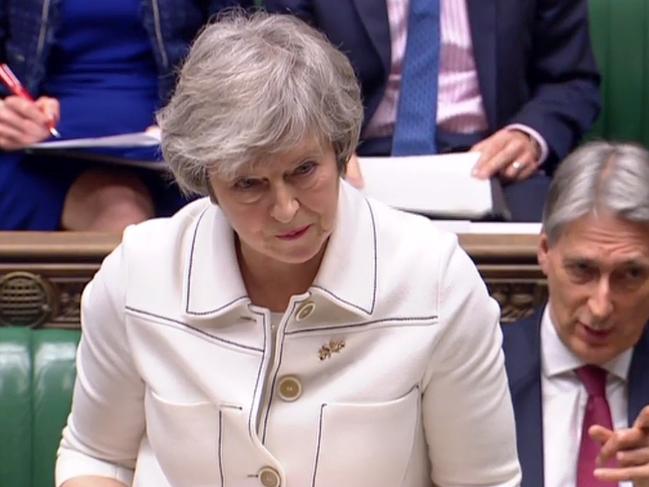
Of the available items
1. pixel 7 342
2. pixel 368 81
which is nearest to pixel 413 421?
pixel 7 342

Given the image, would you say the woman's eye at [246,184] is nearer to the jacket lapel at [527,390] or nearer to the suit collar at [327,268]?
the suit collar at [327,268]

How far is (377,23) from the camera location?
2.36 meters

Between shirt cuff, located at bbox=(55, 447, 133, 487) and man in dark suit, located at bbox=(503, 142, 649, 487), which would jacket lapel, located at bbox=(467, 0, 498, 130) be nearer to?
man in dark suit, located at bbox=(503, 142, 649, 487)

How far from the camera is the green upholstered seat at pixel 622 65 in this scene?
2816 millimetres

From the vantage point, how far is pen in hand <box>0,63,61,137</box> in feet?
7.30

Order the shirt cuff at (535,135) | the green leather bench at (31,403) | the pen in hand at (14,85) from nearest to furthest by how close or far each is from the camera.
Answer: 1. the green leather bench at (31,403)
2. the pen in hand at (14,85)
3. the shirt cuff at (535,135)

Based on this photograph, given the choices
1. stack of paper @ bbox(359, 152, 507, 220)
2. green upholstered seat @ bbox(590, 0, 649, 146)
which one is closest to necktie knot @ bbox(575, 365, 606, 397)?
stack of paper @ bbox(359, 152, 507, 220)

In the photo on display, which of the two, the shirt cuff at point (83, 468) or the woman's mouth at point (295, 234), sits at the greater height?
the woman's mouth at point (295, 234)

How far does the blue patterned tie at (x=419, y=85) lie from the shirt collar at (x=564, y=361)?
24.0 inches

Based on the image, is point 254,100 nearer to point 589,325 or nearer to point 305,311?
point 305,311

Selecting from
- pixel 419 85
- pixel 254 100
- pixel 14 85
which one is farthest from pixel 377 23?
pixel 254 100

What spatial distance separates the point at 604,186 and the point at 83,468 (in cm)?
79

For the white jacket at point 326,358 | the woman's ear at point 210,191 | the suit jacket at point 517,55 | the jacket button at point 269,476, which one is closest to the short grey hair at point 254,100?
the woman's ear at point 210,191

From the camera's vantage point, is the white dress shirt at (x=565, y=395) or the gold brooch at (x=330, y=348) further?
the white dress shirt at (x=565, y=395)
